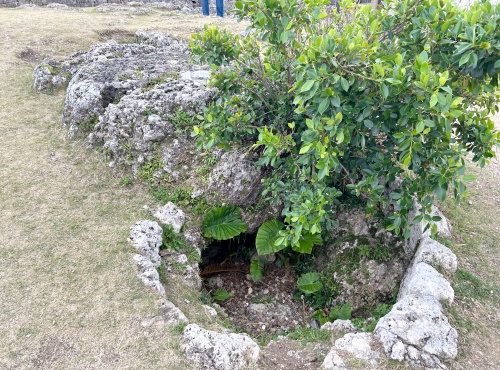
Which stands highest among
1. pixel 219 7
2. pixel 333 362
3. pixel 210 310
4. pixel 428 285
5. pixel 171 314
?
pixel 219 7

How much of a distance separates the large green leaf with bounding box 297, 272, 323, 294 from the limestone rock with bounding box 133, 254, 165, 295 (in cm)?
200

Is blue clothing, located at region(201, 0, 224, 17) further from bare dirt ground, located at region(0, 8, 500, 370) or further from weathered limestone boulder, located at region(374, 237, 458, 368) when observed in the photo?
weathered limestone boulder, located at region(374, 237, 458, 368)

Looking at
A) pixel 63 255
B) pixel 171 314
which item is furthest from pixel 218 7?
pixel 171 314

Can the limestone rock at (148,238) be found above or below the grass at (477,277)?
above

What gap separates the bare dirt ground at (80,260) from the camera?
4.17 meters

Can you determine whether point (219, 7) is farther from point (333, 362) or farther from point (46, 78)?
point (333, 362)

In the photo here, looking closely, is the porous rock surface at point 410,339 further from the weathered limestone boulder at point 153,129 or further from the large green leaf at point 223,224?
the weathered limestone boulder at point 153,129

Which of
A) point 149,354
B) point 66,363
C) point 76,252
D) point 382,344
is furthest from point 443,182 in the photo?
point 76,252

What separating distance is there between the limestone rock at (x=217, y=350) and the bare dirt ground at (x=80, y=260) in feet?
0.46

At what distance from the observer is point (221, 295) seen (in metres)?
5.84

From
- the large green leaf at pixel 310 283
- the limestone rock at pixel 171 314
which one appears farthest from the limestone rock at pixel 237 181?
the limestone rock at pixel 171 314

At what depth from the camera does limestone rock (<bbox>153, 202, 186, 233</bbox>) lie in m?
5.81

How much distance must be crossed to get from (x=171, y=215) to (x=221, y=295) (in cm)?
135

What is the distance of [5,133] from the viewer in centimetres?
752
